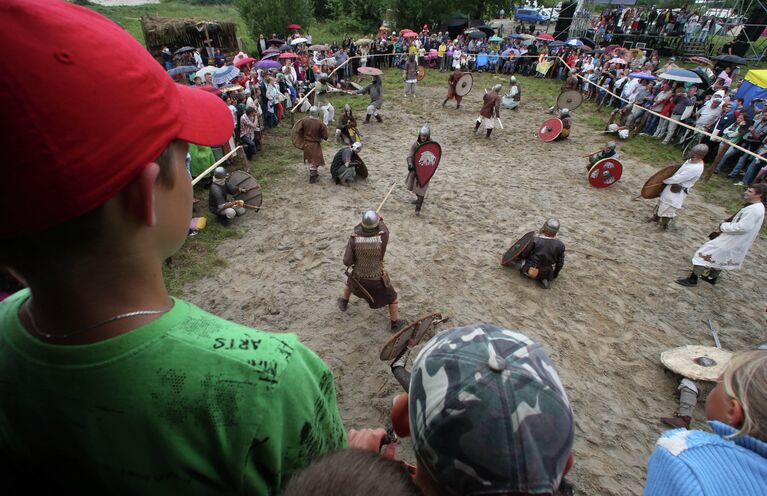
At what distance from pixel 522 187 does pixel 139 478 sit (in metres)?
8.23

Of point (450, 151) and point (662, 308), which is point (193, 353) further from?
point (450, 151)

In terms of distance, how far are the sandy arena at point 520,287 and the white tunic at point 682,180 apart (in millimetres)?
602

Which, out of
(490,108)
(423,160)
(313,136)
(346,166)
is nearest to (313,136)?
(313,136)

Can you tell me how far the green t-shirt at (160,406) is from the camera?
69cm

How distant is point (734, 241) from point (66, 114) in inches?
276

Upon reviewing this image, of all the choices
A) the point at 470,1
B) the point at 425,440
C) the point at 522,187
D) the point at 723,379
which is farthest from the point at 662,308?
the point at 470,1

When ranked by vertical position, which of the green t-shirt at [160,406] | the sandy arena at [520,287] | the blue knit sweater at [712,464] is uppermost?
the green t-shirt at [160,406]

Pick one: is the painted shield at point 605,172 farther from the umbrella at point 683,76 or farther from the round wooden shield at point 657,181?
the umbrella at point 683,76

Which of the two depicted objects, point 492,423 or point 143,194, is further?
point 492,423

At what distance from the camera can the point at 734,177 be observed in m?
8.93

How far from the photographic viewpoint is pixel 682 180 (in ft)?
20.2

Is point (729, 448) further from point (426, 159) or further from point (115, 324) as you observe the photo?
point (426, 159)

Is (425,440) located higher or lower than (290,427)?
lower

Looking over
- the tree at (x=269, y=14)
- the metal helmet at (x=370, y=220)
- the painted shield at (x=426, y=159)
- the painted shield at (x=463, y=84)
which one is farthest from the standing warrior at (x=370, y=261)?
the tree at (x=269, y=14)
